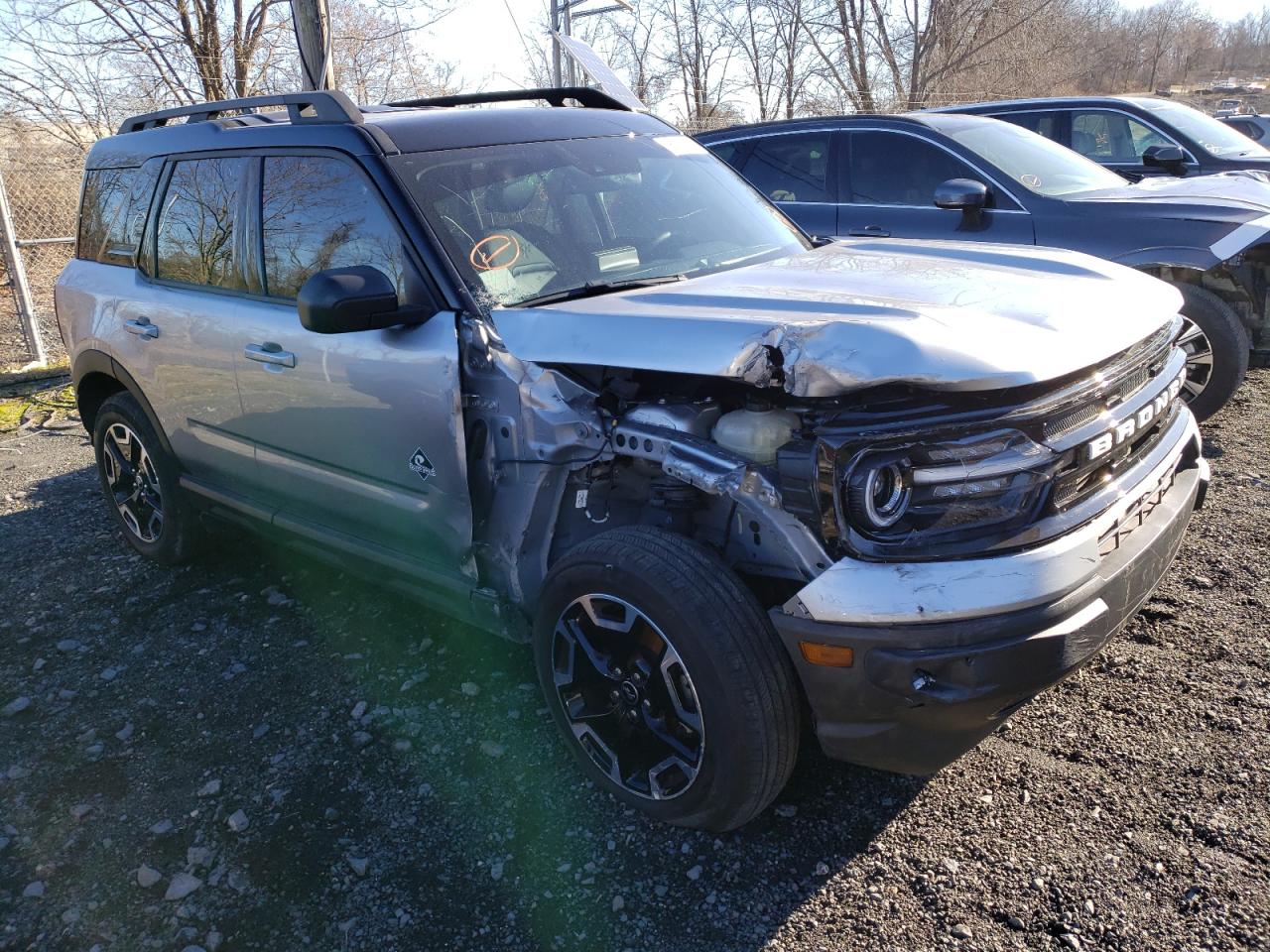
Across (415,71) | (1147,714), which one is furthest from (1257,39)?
(1147,714)

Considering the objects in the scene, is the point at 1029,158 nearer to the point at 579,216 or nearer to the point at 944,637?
the point at 579,216

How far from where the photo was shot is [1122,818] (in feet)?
8.61

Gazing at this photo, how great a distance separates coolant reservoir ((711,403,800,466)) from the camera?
2.50m

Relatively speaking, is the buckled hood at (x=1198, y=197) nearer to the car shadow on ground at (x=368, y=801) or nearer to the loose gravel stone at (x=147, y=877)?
the car shadow on ground at (x=368, y=801)

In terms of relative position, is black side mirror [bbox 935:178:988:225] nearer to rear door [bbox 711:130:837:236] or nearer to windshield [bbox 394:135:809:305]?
rear door [bbox 711:130:837:236]

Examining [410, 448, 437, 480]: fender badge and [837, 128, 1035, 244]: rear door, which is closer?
[410, 448, 437, 480]: fender badge

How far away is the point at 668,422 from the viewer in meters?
2.63

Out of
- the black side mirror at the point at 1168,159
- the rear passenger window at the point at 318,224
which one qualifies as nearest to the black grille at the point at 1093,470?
the rear passenger window at the point at 318,224

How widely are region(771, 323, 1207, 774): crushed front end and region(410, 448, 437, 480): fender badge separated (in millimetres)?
1214

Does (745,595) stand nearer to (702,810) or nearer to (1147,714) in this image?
(702,810)

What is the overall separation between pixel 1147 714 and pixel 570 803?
5.96 feet

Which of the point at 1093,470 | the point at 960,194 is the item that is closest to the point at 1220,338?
the point at 960,194

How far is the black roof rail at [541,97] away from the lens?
411 cm

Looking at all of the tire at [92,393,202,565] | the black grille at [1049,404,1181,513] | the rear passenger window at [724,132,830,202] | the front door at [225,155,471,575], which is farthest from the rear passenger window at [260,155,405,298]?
the rear passenger window at [724,132,830,202]
